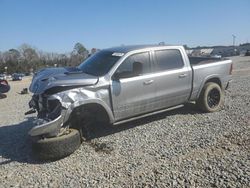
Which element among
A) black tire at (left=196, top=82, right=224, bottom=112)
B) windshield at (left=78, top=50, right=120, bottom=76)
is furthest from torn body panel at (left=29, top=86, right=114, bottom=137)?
black tire at (left=196, top=82, right=224, bottom=112)

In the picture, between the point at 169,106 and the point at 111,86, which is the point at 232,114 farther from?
the point at 111,86

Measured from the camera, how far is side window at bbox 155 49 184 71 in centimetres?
730

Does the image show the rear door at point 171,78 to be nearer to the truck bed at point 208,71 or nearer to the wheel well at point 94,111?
the truck bed at point 208,71

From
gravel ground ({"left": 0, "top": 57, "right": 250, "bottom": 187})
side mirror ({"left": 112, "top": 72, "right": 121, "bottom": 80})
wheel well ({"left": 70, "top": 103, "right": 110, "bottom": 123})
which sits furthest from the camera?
side mirror ({"left": 112, "top": 72, "right": 121, "bottom": 80})

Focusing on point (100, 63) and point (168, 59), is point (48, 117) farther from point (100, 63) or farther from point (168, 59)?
point (168, 59)

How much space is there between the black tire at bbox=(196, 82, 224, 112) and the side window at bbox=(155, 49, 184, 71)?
1137mm

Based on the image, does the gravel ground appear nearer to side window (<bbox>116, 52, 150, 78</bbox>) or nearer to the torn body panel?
the torn body panel

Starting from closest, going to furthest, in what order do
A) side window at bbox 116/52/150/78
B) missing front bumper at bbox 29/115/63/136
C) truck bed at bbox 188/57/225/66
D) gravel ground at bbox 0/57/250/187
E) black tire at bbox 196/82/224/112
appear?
gravel ground at bbox 0/57/250/187 → missing front bumper at bbox 29/115/63/136 → side window at bbox 116/52/150/78 → black tire at bbox 196/82/224/112 → truck bed at bbox 188/57/225/66

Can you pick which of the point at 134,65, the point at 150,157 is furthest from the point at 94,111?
the point at 150,157

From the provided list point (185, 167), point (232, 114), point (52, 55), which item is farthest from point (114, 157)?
point (52, 55)

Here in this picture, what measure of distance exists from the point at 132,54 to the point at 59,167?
9.65 ft

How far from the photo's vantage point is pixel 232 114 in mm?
8008

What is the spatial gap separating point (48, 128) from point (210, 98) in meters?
4.81

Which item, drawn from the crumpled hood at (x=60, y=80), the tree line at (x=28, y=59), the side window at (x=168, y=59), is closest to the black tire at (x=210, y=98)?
the side window at (x=168, y=59)
